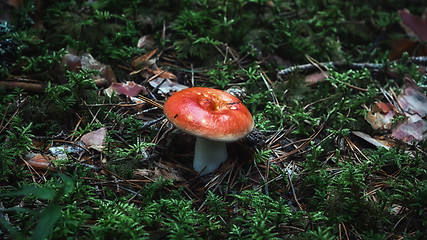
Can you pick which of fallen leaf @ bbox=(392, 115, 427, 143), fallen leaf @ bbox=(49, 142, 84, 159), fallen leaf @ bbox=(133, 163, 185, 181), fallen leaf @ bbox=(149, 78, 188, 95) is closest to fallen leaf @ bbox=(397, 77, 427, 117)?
fallen leaf @ bbox=(392, 115, 427, 143)

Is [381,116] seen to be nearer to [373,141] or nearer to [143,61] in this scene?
[373,141]

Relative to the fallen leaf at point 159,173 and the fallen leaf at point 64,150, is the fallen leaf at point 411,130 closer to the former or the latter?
the fallen leaf at point 159,173

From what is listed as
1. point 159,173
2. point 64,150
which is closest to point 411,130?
point 159,173

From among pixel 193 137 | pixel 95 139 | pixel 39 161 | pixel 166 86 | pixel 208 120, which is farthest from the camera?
pixel 166 86

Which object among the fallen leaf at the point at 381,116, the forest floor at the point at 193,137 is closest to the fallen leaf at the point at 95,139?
the forest floor at the point at 193,137

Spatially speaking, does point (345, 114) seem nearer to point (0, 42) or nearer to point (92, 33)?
point (92, 33)

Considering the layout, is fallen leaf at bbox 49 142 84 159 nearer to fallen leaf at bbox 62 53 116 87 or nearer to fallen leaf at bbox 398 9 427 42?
fallen leaf at bbox 62 53 116 87
